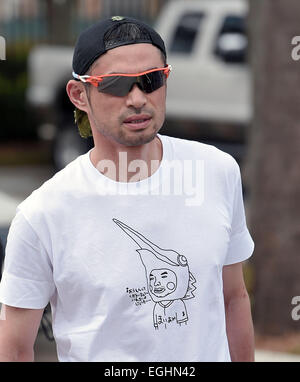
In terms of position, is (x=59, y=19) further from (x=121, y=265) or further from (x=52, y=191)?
(x=121, y=265)

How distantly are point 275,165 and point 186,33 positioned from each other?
6.06m

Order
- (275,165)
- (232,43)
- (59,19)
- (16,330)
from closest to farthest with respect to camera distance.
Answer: (16,330) → (275,165) → (232,43) → (59,19)

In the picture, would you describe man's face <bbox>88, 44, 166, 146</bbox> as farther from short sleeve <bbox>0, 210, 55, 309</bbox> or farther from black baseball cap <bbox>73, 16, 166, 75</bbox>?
short sleeve <bbox>0, 210, 55, 309</bbox>

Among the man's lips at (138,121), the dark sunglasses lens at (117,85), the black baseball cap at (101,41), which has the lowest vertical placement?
the man's lips at (138,121)

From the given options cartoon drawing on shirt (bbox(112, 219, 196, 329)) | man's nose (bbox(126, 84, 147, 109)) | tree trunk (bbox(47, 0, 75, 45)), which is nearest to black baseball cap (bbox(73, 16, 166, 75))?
man's nose (bbox(126, 84, 147, 109))

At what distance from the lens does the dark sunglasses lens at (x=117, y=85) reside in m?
2.64

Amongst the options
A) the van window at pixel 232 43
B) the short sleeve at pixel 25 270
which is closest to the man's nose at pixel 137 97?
the short sleeve at pixel 25 270

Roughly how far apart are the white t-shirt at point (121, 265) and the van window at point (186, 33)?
392 inches

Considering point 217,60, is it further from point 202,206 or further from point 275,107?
point 202,206

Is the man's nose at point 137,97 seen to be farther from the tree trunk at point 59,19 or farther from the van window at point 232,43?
the tree trunk at point 59,19

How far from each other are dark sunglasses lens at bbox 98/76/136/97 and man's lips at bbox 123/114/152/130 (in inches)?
2.8

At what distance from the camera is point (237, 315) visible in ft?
10.0

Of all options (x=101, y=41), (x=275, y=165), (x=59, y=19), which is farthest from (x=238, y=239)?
(x=59, y=19)
